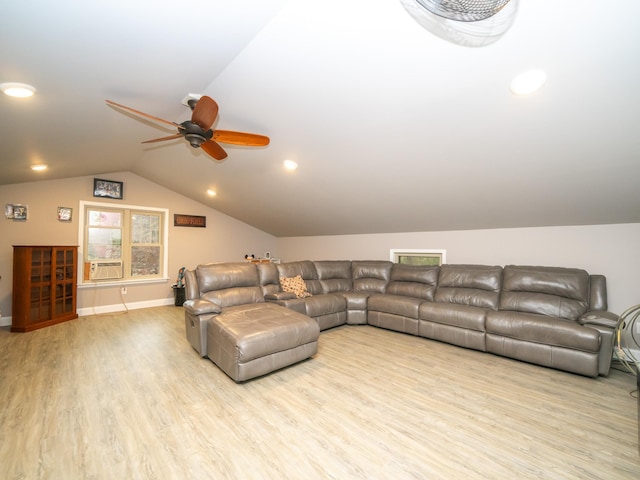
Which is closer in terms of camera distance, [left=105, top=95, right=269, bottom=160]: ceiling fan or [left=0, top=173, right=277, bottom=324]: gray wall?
[left=105, top=95, right=269, bottom=160]: ceiling fan

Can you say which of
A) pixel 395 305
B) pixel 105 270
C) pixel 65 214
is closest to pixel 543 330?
pixel 395 305

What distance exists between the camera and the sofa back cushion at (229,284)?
11.9ft

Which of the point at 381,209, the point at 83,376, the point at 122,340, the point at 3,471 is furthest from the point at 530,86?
the point at 122,340

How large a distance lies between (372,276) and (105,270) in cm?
518

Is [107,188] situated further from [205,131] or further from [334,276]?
[334,276]

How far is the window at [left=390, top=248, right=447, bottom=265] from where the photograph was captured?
4.78 m

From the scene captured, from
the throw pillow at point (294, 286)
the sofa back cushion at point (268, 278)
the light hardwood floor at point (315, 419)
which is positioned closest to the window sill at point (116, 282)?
the light hardwood floor at point (315, 419)

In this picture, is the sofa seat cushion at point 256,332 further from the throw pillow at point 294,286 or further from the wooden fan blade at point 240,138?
the wooden fan blade at point 240,138

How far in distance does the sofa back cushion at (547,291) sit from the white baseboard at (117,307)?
20.8 ft

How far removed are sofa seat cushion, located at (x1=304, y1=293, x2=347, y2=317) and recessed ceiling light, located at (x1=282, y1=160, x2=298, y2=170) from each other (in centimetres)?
197

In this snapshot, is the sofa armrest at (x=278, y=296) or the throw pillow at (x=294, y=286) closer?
the sofa armrest at (x=278, y=296)

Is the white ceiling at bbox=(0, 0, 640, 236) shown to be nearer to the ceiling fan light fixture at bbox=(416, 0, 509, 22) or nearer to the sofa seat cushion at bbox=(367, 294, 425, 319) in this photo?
the ceiling fan light fixture at bbox=(416, 0, 509, 22)

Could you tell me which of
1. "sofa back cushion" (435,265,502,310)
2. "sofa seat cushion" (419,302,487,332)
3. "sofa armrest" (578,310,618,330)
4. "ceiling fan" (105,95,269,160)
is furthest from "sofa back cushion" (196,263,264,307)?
"sofa armrest" (578,310,618,330)

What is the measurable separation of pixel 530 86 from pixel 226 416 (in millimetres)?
3308
